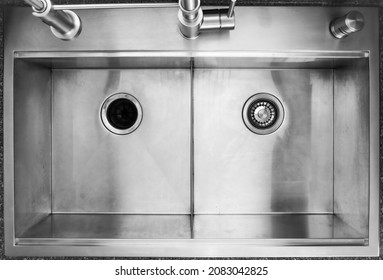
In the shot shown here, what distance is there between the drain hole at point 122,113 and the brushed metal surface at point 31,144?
221mm

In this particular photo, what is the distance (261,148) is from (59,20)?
766 millimetres

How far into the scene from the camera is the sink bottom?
0.88 metres

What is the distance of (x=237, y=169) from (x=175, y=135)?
26cm

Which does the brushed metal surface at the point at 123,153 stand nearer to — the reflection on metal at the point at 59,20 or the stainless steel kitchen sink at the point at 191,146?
the stainless steel kitchen sink at the point at 191,146

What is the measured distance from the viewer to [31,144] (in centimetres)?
98

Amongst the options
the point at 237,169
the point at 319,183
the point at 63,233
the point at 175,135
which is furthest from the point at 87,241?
the point at 319,183

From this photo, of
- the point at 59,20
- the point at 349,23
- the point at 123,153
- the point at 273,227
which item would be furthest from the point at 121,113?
the point at 349,23

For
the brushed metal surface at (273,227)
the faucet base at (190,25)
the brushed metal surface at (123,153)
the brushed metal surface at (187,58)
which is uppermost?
the faucet base at (190,25)

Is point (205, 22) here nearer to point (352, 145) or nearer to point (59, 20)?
point (59, 20)

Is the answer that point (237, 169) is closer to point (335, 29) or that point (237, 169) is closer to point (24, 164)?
point (335, 29)

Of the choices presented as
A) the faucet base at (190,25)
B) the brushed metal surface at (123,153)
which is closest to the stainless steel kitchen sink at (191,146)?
the brushed metal surface at (123,153)

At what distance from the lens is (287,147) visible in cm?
111

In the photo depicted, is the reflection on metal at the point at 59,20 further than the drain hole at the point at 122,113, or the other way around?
the drain hole at the point at 122,113

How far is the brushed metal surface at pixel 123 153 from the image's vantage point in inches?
43.7
